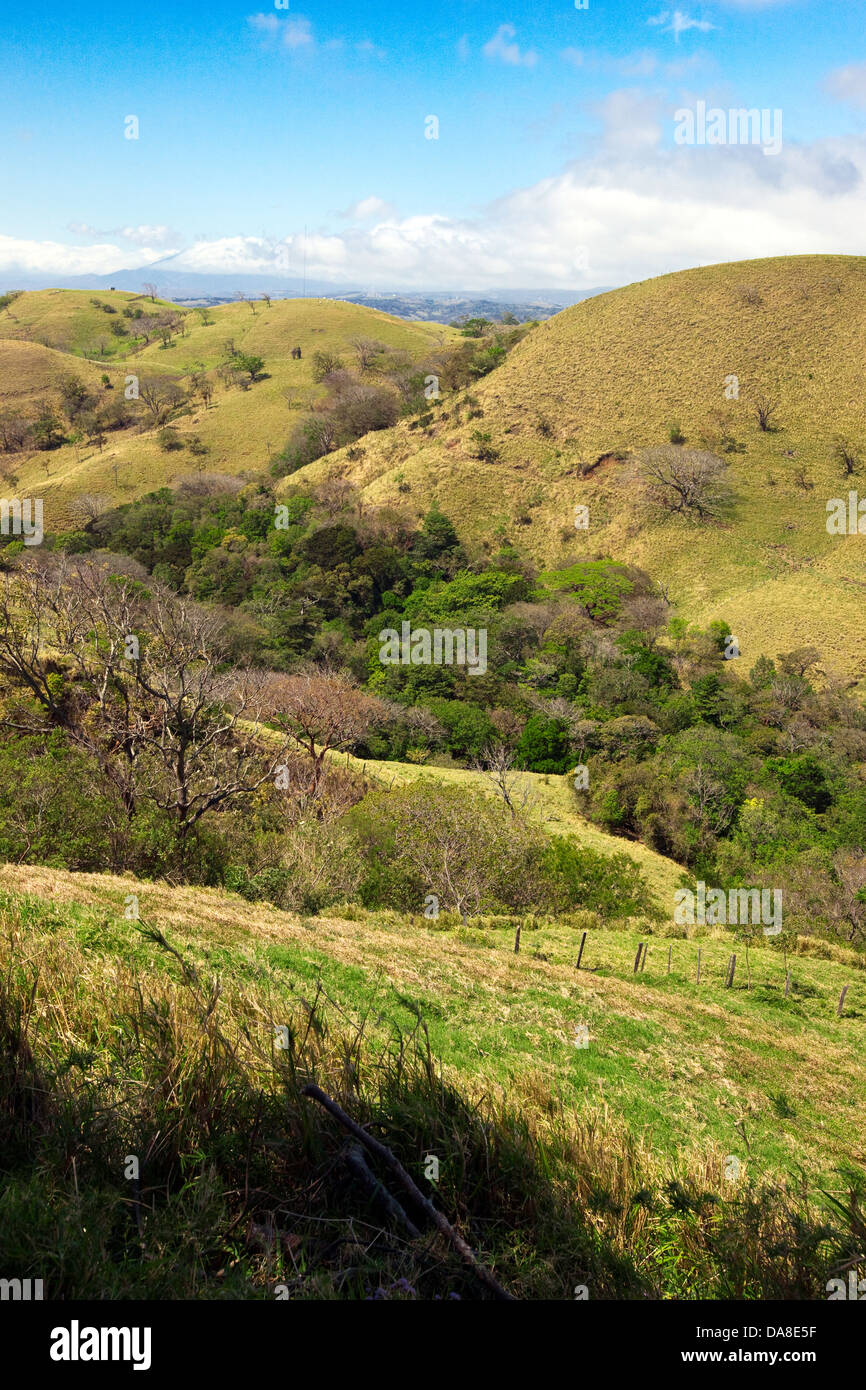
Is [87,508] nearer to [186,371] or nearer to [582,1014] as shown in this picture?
[186,371]

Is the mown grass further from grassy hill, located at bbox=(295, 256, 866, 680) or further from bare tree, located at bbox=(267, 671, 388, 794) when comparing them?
grassy hill, located at bbox=(295, 256, 866, 680)

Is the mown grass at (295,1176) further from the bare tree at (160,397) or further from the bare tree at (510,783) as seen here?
the bare tree at (160,397)

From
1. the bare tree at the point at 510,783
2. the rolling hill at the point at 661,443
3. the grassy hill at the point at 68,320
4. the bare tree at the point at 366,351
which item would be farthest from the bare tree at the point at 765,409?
the grassy hill at the point at 68,320

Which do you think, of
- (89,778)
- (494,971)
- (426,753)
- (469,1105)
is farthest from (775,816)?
(469,1105)

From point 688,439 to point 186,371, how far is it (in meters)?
A: 81.1

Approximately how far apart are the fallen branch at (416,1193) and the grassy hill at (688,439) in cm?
4751

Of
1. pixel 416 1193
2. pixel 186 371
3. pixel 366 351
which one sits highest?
pixel 366 351

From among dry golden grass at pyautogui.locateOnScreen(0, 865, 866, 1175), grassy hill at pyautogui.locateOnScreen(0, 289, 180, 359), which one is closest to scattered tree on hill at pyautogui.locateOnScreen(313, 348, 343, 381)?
grassy hill at pyautogui.locateOnScreen(0, 289, 180, 359)

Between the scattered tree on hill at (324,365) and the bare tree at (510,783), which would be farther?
the scattered tree on hill at (324,365)

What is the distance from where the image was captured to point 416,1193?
7.01 feet

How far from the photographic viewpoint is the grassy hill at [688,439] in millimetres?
51750

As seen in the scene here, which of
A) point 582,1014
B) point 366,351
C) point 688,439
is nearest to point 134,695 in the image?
point 582,1014

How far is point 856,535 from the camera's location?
53.5 meters

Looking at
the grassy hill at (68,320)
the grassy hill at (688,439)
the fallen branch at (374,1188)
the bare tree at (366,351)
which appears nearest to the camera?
the fallen branch at (374,1188)
